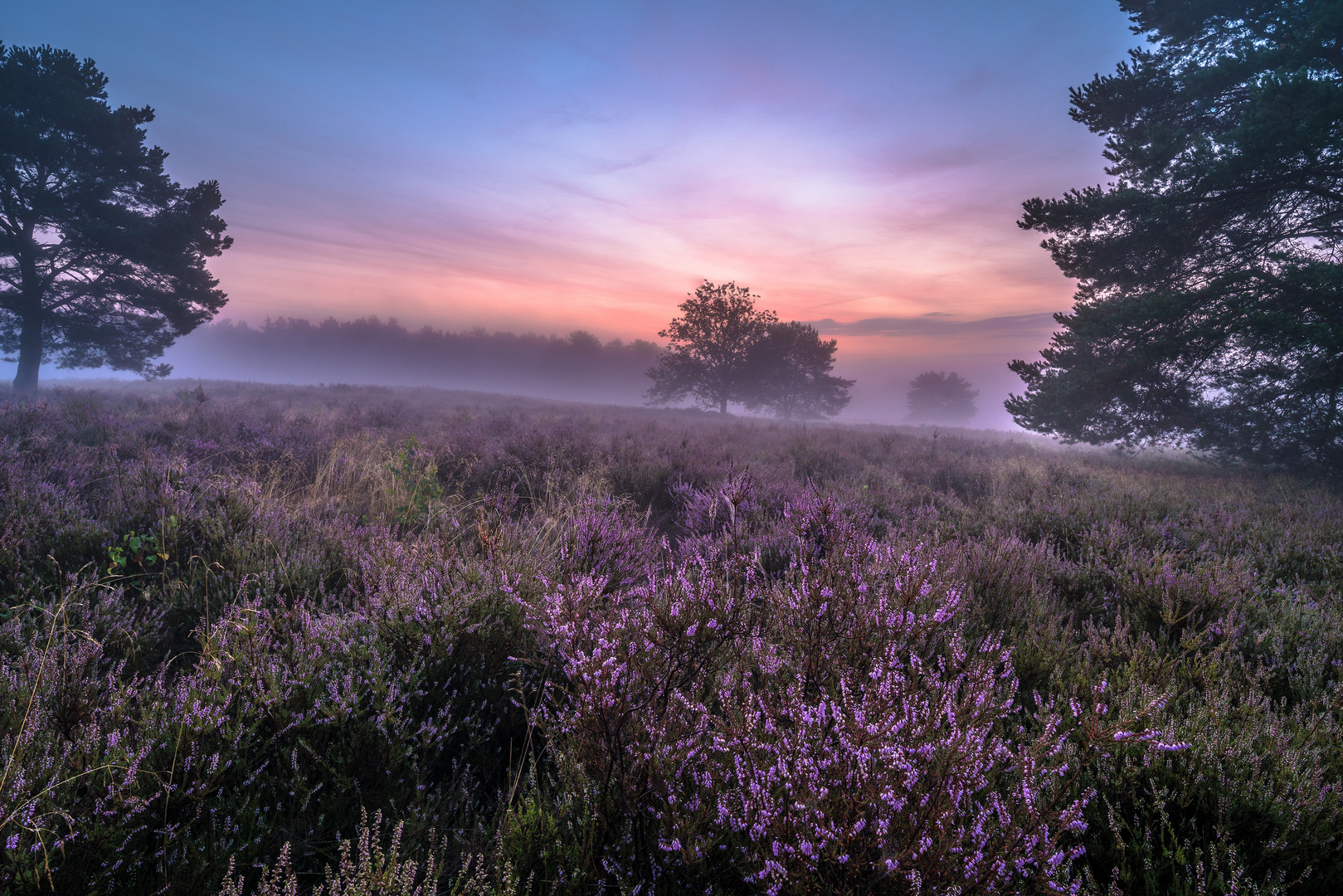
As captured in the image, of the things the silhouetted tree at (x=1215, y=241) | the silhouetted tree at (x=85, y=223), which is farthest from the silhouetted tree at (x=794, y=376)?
the silhouetted tree at (x=85, y=223)

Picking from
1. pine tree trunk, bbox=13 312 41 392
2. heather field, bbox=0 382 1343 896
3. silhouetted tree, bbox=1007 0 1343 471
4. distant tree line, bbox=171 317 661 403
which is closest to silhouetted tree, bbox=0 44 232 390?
pine tree trunk, bbox=13 312 41 392

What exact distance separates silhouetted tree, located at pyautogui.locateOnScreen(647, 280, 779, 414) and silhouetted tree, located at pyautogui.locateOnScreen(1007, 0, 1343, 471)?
23.4 metres

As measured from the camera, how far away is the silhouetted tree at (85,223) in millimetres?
16609

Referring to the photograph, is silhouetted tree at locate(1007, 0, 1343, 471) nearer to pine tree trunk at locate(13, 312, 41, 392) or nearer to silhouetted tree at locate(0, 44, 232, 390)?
silhouetted tree at locate(0, 44, 232, 390)

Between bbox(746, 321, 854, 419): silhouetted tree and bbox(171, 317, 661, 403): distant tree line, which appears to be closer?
bbox(746, 321, 854, 419): silhouetted tree

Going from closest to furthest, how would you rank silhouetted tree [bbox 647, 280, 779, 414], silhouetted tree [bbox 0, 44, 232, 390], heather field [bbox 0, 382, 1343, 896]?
1. heather field [bbox 0, 382, 1343, 896]
2. silhouetted tree [bbox 0, 44, 232, 390]
3. silhouetted tree [bbox 647, 280, 779, 414]

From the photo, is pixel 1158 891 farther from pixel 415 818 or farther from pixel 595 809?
pixel 415 818

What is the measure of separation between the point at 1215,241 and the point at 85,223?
3311cm

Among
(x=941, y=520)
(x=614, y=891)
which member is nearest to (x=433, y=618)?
(x=614, y=891)

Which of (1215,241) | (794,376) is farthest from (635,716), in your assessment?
(794,376)

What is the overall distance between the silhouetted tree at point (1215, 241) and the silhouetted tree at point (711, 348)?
76.9 feet

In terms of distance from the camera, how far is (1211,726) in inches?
78.2

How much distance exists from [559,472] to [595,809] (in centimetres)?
603

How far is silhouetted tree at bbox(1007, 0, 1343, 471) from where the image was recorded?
868cm
